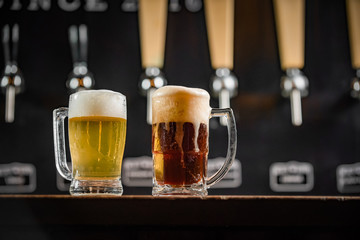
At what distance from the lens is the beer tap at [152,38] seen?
203cm

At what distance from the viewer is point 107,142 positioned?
0.88 meters

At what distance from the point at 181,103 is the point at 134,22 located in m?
1.41

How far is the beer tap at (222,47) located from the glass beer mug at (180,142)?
1151 mm

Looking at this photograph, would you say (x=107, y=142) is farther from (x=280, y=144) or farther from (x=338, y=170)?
(x=338, y=170)

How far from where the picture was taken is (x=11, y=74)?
203 centimetres

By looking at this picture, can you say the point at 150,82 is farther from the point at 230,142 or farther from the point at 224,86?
the point at 230,142

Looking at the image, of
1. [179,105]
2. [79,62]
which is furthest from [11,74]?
[179,105]

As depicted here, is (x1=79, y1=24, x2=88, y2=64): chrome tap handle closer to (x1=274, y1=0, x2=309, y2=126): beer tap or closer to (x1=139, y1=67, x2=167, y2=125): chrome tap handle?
(x1=139, y1=67, x2=167, y2=125): chrome tap handle

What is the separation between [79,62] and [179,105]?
4.46 ft
